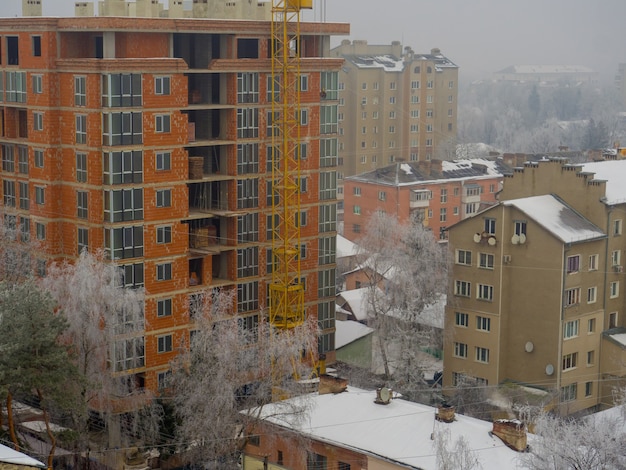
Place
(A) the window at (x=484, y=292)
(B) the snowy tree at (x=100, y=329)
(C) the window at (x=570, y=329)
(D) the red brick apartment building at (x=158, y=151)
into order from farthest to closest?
(A) the window at (x=484, y=292) → (C) the window at (x=570, y=329) → (D) the red brick apartment building at (x=158, y=151) → (B) the snowy tree at (x=100, y=329)

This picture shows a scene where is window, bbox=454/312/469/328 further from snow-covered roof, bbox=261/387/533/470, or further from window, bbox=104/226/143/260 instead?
window, bbox=104/226/143/260

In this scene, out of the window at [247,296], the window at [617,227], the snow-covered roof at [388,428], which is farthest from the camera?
the window at [617,227]

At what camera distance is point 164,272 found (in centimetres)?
4509

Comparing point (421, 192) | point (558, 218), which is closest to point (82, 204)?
point (558, 218)

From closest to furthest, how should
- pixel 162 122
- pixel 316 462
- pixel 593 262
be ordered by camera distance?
pixel 316 462 → pixel 162 122 → pixel 593 262

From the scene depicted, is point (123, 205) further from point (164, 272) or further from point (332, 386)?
point (332, 386)

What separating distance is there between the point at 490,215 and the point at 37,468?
26228mm

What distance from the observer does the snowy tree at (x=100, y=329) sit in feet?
131

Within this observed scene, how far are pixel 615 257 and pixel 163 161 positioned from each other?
19.1 metres

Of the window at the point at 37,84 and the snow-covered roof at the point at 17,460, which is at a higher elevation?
the window at the point at 37,84

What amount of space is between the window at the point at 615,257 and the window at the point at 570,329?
11.3 ft

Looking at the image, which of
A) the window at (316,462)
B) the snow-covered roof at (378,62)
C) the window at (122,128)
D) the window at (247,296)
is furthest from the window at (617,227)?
the snow-covered roof at (378,62)

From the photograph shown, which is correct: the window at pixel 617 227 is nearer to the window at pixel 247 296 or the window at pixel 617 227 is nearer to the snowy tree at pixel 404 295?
the snowy tree at pixel 404 295

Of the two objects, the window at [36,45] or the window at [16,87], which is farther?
the window at [16,87]
